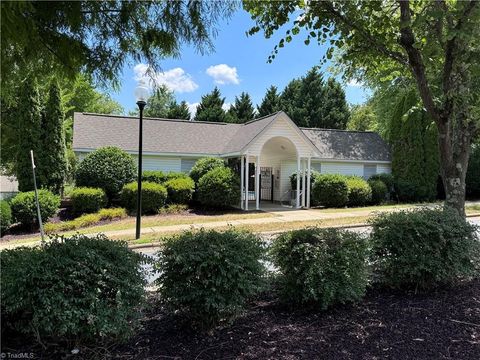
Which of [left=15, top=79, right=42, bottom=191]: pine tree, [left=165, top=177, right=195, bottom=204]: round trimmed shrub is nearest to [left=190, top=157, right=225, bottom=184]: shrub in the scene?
[left=165, top=177, right=195, bottom=204]: round trimmed shrub

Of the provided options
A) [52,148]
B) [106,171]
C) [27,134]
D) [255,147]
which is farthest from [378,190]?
[27,134]

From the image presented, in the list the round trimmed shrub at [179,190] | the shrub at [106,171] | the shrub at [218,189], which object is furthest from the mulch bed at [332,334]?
the shrub at [106,171]

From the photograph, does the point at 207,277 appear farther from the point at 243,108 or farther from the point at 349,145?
the point at 243,108

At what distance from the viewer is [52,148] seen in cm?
1788

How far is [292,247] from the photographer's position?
14.4 feet

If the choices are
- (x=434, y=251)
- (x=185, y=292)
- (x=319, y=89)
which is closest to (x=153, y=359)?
(x=185, y=292)

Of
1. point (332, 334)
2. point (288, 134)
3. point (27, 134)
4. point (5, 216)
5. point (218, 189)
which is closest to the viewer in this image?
point (332, 334)

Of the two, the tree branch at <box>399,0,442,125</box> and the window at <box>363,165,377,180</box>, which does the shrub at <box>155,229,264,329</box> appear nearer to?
the tree branch at <box>399,0,442,125</box>

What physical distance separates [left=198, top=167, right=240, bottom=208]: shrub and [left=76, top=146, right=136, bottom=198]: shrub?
140 inches

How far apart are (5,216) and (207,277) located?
42.8 feet

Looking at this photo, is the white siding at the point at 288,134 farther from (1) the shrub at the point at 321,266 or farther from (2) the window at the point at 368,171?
(1) the shrub at the point at 321,266

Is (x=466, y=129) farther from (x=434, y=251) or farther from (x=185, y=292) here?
(x=185, y=292)

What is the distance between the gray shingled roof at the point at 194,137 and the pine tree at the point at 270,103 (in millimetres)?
17356

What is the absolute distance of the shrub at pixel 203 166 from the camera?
63.7ft
